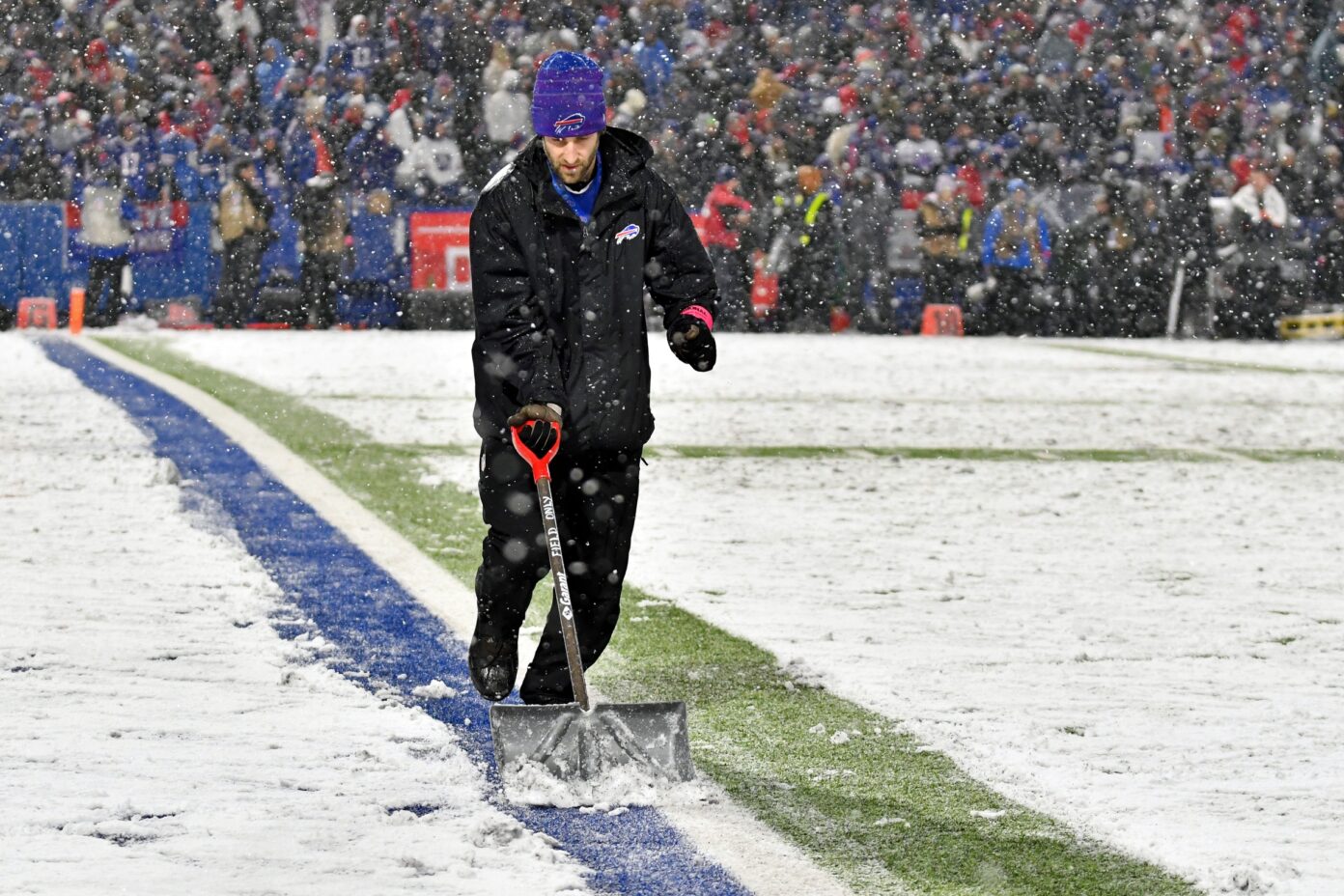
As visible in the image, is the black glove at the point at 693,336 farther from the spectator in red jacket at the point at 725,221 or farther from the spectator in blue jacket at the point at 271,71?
the spectator in blue jacket at the point at 271,71

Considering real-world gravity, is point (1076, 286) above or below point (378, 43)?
below

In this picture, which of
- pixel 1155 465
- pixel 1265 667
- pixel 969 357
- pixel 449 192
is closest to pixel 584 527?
pixel 1265 667

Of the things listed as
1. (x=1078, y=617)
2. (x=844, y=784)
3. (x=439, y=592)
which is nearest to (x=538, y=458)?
(x=844, y=784)

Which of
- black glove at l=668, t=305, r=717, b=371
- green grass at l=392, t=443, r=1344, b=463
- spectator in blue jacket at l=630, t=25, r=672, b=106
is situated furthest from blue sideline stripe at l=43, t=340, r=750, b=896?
spectator in blue jacket at l=630, t=25, r=672, b=106

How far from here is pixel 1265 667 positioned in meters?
5.59

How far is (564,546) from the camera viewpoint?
4695mm

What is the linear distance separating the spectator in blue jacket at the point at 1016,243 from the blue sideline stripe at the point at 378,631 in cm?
1296

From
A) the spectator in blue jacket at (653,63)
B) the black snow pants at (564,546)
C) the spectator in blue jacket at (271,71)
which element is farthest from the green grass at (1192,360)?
the black snow pants at (564,546)

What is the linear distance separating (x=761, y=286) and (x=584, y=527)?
19.0 meters

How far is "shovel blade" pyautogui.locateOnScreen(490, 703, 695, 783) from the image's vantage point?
13.6 ft

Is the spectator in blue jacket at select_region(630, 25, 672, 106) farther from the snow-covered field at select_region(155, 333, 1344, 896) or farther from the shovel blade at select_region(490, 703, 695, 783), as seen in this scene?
the shovel blade at select_region(490, 703, 695, 783)

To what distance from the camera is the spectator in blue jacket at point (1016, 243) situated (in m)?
23.2

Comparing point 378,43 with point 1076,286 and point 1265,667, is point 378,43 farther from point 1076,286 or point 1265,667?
point 1265,667

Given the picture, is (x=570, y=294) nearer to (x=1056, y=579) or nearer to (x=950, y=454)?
(x=1056, y=579)
